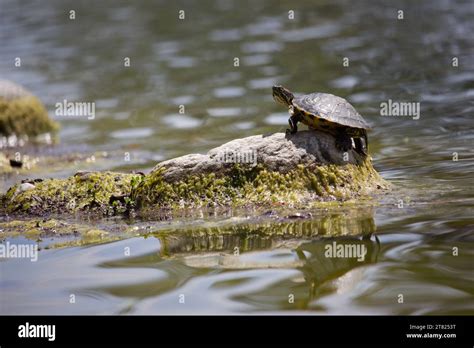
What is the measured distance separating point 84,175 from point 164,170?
1057 mm

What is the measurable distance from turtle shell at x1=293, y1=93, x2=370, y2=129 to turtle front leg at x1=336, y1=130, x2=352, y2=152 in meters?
0.19

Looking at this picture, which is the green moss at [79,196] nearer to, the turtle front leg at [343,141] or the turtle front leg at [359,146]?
the turtle front leg at [343,141]

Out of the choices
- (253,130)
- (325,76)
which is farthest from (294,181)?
(325,76)

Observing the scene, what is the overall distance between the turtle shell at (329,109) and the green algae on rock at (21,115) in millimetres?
8679

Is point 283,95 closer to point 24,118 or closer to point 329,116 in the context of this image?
point 329,116

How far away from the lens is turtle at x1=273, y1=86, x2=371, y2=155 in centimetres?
799

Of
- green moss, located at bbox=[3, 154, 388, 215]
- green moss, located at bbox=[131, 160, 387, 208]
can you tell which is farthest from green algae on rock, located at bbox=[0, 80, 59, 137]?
green moss, located at bbox=[131, 160, 387, 208]

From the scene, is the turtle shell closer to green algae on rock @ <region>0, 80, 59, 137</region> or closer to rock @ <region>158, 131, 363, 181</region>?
rock @ <region>158, 131, 363, 181</region>

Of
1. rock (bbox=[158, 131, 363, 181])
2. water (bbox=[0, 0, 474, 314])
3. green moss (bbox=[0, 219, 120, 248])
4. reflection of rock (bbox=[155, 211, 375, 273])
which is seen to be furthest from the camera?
rock (bbox=[158, 131, 363, 181])

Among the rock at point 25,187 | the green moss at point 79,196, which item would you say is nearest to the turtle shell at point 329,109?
the green moss at point 79,196

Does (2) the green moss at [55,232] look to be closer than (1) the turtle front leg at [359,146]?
Yes

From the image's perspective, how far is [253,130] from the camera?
43.5ft

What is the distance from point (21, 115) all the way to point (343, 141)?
911 centimetres

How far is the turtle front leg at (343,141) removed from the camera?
8195 mm
